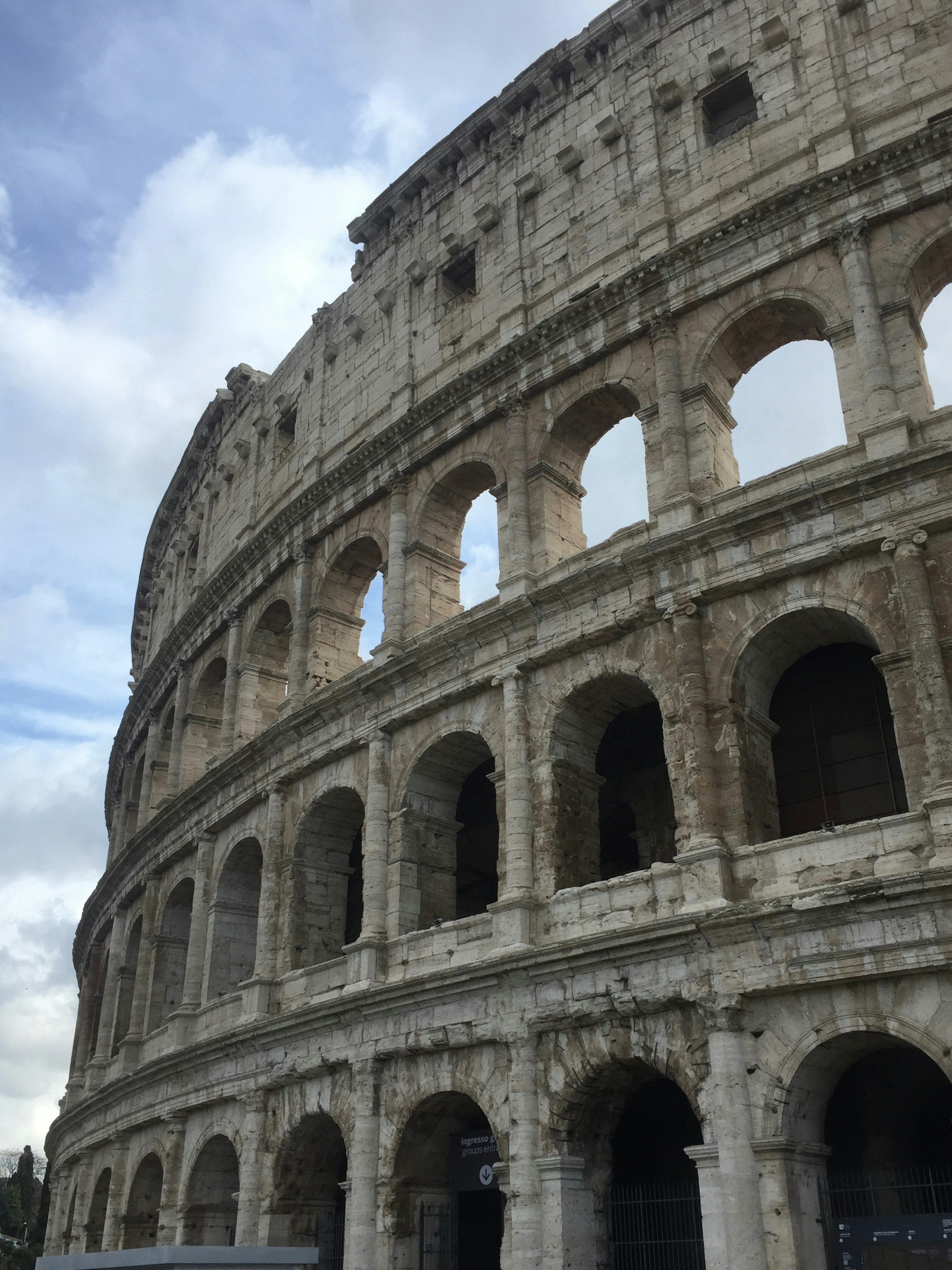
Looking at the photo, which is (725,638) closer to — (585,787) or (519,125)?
(585,787)

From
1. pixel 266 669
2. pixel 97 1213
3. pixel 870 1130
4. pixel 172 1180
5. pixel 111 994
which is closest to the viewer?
pixel 870 1130

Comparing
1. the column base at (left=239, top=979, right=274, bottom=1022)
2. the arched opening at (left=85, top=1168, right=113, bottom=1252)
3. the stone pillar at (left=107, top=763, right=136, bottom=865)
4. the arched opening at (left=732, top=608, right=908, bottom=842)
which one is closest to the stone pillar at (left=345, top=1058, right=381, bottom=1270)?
the column base at (left=239, top=979, right=274, bottom=1022)

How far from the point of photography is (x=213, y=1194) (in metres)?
18.6

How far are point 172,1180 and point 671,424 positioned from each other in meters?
13.7

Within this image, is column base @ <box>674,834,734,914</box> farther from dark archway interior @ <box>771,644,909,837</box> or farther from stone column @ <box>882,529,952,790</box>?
stone column @ <box>882,529,952,790</box>

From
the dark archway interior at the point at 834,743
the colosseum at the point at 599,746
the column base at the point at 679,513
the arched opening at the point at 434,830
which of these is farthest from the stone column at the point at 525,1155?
the column base at the point at 679,513

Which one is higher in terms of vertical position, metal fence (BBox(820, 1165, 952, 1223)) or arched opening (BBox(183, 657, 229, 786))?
arched opening (BBox(183, 657, 229, 786))

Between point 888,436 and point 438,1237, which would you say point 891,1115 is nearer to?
point 438,1237

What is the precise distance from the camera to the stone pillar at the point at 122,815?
28891mm

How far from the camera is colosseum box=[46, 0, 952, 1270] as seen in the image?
12062 millimetres

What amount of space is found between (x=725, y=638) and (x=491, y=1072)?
5600 millimetres

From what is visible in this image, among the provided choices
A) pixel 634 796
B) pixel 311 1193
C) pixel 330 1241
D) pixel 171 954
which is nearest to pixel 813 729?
pixel 634 796

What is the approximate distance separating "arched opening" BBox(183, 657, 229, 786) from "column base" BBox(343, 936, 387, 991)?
30.7 ft

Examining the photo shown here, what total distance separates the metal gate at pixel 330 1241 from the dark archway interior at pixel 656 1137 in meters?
3.99
